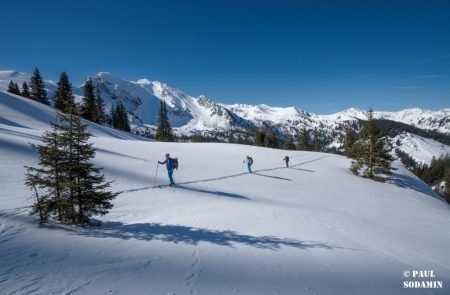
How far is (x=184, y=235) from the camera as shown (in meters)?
8.47

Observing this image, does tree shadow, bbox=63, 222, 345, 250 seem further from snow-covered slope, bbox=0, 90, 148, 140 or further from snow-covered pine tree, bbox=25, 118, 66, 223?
snow-covered slope, bbox=0, 90, 148, 140

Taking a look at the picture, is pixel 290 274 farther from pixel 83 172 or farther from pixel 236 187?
pixel 236 187

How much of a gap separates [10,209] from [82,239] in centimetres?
430

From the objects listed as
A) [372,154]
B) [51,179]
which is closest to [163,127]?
[372,154]

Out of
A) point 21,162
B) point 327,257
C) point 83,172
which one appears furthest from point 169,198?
point 21,162

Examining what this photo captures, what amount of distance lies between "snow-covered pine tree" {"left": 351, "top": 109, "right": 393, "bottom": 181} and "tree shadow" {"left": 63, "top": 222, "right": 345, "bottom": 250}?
30.9m

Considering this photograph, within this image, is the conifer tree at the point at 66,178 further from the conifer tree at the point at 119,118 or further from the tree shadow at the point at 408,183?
the conifer tree at the point at 119,118

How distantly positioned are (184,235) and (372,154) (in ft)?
115

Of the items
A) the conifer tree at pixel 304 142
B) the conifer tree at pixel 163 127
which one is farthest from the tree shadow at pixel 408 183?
the conifer tree at pixel 163 127

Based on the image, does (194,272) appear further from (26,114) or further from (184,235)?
(26,114)

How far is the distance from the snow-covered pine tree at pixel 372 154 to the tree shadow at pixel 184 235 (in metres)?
30.9

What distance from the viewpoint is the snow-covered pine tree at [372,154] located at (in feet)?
111

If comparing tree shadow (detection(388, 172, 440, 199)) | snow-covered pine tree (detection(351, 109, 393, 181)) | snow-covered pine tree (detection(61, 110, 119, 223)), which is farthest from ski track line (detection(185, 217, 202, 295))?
tree shadow (detection(388, 172, 440, 199))

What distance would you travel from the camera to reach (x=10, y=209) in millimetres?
8969
